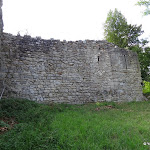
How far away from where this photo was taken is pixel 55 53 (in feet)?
27.1

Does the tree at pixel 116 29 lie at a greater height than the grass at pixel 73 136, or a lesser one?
greater

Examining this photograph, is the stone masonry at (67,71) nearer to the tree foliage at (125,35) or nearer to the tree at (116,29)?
the tree foliage at (125,35)

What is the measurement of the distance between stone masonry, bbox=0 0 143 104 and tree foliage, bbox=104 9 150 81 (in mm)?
4529

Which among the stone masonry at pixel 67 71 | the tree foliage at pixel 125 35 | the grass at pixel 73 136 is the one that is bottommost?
the grass at pixel 73 136

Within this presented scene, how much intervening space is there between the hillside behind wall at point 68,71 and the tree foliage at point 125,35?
4.53m

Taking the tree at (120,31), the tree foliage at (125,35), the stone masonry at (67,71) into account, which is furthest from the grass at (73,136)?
the tree at (120,31)

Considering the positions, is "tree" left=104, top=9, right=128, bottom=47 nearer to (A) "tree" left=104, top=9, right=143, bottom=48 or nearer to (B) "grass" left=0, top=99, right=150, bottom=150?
(A) "tree" left=104, top=9, right=143, bottom=48

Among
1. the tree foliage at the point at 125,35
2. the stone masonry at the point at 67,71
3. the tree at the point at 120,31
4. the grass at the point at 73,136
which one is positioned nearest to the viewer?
the grass at the point at 73,136

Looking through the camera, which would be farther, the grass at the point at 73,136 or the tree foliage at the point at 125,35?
the tree foliage at the point at 125,35

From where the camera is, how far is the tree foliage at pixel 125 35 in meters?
13.8

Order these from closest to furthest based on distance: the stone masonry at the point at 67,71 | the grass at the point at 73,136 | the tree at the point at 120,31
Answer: the grass at the point at 73,136
the stone masonry at the point at 67,71
the tree at the point at 120,31

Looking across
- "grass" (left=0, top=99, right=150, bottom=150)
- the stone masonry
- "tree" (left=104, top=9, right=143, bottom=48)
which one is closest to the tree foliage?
"tree" (left=104, top=9, right=143, bottom=48)

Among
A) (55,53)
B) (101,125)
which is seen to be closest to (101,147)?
(101,125)

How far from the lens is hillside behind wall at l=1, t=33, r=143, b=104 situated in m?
7.37
